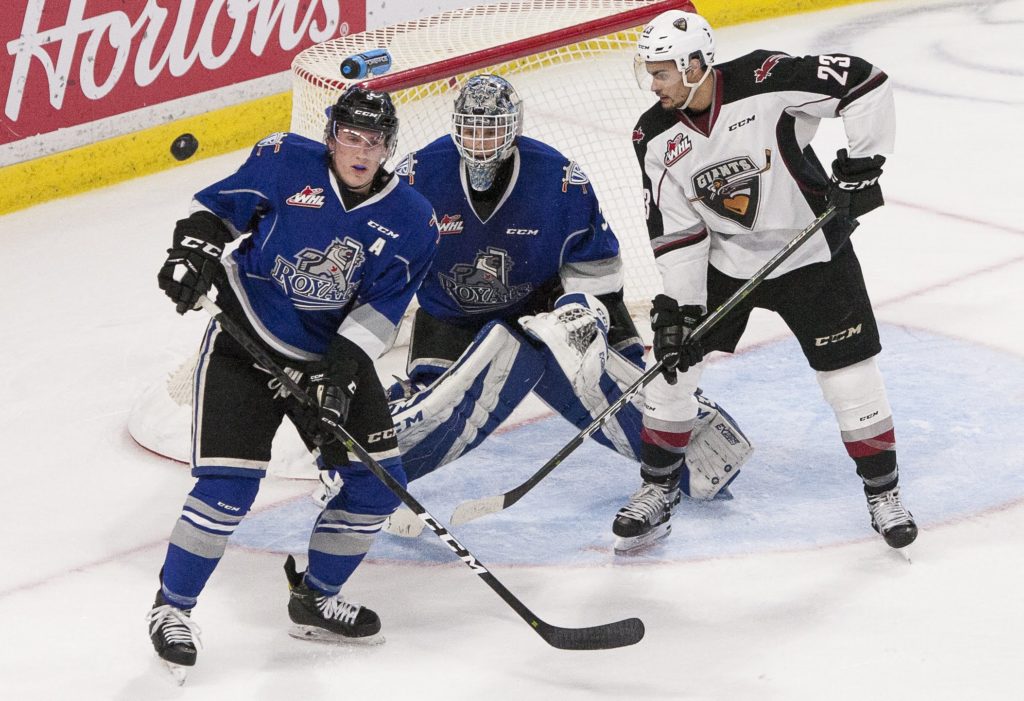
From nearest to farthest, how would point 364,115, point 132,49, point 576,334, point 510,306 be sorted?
1. point 364,115
2. point 576,334
3. point 510,306
4. point 132,49

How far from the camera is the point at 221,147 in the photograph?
19.9ft

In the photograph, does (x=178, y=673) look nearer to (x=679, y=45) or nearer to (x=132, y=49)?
(x=679, y=45)

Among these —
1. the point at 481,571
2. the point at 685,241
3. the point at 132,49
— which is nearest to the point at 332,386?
the point at 481,571

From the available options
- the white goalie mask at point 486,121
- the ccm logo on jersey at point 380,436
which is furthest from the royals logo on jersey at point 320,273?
the white goalie mask at point 486,121

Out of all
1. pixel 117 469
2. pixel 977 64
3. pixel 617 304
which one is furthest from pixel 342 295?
pixel 977 64

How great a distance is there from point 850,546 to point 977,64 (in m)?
4.15

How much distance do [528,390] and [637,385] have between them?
357 mm

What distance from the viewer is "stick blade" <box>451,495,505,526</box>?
3.22m

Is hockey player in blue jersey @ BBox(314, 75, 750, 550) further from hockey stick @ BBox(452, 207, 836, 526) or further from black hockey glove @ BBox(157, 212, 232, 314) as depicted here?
black hockey glove @ BBox(157, 212, 232, 314)

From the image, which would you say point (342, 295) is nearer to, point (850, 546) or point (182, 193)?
point (850, 546)

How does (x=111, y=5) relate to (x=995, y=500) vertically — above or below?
above

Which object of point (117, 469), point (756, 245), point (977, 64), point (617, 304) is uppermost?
point (756, 245)

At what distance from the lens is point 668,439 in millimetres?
3492

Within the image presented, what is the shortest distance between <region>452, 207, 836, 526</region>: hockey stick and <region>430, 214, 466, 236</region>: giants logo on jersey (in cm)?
53
